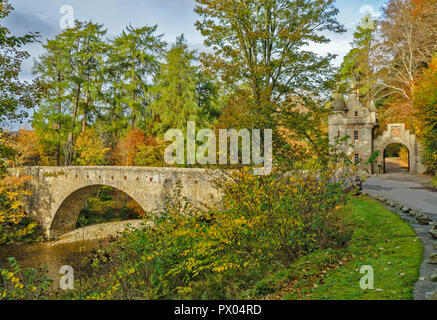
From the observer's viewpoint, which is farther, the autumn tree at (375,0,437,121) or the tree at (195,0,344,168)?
the autumn tree at (375,0,437,121)

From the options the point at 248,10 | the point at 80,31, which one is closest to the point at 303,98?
the point at 248,10

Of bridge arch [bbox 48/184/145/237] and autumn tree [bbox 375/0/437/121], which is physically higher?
autumn tree [bbox 375/0/437/121]

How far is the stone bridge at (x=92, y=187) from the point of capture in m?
13.4

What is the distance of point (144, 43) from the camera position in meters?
25.4

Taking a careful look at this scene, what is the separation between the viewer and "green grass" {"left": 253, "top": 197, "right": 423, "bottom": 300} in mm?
3879

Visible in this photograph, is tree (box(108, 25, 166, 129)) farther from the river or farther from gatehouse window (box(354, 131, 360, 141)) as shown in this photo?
gatehouse window (box(354, 131, 360, 141))

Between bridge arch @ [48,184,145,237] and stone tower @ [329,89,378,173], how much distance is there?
21457 mm

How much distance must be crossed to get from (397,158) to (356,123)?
13.2 m

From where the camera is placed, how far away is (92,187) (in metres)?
18.4

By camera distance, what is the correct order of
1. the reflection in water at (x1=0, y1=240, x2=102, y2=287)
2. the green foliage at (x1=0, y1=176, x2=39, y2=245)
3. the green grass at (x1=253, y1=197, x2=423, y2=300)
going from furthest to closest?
the green foliage at (x1=0, y1=176, x2=39, y2=245)
the reflection in water at (x1=0, y1=240, x2=102, y2=287)
the green grass at (x1=253, y1=197, x2=423, y2=300)

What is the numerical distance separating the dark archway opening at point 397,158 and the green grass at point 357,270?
27.6 m

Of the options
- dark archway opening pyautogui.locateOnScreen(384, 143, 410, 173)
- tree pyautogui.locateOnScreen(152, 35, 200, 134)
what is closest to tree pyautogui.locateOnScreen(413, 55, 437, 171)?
dark archway opening pyautogui.locateOnScreen(384, 143, 410, 173)

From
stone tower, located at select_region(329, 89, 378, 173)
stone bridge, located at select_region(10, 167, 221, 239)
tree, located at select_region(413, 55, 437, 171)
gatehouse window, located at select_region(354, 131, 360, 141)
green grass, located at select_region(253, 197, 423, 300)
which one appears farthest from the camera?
gatehouse window, located at select_region(354, 131, 360, 141)

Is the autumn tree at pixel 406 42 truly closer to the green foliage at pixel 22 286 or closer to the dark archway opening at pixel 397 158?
the dark archway opening at pixel 397 158
